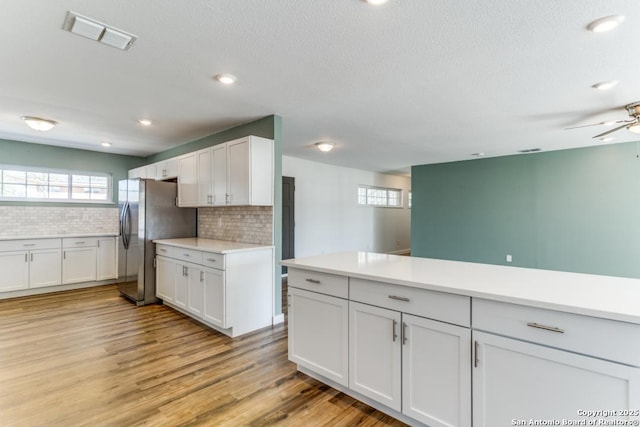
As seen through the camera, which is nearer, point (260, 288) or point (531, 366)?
point (531, 366)

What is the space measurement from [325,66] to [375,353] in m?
2.02

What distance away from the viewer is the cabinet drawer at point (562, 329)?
1.19m

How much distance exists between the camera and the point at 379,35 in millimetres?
1913

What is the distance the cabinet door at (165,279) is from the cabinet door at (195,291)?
1.37 ft

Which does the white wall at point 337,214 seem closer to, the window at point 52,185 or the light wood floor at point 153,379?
the window at point 52,185

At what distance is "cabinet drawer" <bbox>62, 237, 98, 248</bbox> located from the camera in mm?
4920

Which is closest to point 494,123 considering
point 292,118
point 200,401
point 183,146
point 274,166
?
point 292,118

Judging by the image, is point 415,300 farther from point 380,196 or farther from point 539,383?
point 380,196

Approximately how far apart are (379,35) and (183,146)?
4.03m

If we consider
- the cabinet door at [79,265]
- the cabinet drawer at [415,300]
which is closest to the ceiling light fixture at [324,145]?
the cabinet drawer at [415,300]

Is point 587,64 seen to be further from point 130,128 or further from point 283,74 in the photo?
point 130,128

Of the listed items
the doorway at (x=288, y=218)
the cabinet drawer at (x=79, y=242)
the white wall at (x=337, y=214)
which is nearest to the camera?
the cabinet drawer at (x=79, y=242)

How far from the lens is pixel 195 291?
3.51 m

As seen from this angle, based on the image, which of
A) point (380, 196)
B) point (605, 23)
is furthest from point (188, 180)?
point (380, 196)
